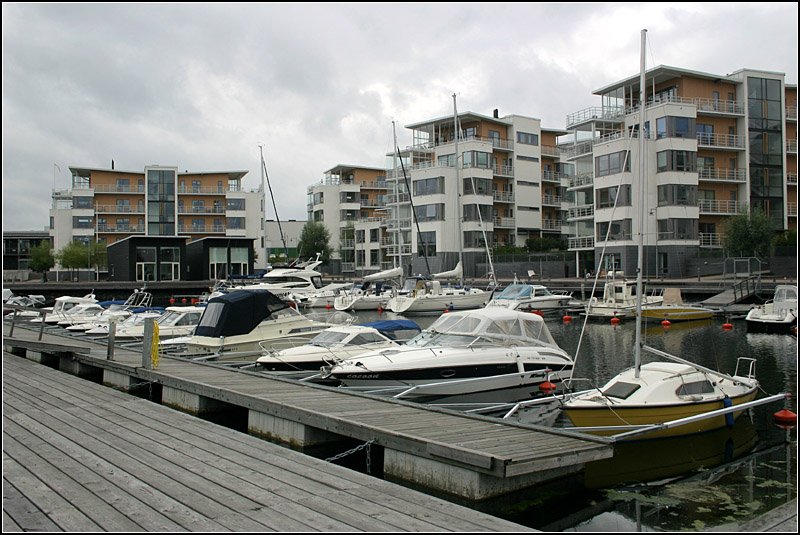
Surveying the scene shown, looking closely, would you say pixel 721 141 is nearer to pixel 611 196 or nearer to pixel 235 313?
pixel 611 196

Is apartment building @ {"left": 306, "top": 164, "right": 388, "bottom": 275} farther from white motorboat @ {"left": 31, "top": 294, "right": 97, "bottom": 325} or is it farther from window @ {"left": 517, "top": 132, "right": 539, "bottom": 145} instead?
white motorboat @ {"left": 31, "top": 294, "right": 97, "bottom": 325}

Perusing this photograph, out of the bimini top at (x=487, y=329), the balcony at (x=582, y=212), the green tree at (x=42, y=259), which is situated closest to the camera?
the bimini top at (x=487, y=329)

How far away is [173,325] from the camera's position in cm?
3042

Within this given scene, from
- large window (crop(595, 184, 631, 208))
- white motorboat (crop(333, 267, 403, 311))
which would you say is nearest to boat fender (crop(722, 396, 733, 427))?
white motorboat (crop(333, 267, 403, 311))

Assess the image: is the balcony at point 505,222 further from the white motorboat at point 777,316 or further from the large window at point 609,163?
the white motorboat at point 777,316

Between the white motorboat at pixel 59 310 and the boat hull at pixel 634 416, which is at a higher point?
the white motorboat at pixel 59 310

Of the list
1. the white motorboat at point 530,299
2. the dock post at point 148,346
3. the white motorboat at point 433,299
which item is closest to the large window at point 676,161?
the white motorboat at point 530,299

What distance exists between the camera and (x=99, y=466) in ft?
29.1

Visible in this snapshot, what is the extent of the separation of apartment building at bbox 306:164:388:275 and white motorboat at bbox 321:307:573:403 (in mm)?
83602

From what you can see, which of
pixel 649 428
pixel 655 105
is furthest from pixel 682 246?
pixel 649 428

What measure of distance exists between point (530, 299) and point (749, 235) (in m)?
21.6

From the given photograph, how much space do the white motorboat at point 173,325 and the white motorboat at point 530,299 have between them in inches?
839

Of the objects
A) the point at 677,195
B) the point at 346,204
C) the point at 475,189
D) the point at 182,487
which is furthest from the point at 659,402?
the point at 346,204

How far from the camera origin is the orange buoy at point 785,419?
15969mm
